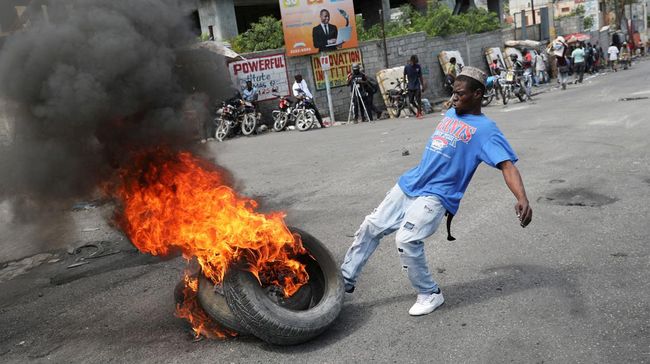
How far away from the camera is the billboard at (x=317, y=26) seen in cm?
1902

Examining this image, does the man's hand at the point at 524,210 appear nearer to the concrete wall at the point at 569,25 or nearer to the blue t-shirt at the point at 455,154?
the blue t-shirt at the point at 455,154

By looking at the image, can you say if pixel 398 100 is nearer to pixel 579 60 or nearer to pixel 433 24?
pixel 433 24

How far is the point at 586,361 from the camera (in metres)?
3.15

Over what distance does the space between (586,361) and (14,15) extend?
4507 mm

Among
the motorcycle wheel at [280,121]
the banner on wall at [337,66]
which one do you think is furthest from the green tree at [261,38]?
the motorcycle wheel at [280,121]

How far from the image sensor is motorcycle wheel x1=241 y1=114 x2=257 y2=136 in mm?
17375

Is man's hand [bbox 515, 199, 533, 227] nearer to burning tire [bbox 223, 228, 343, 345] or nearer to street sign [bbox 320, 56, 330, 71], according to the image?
burning tire [bbox 223, 228, 343, 345]

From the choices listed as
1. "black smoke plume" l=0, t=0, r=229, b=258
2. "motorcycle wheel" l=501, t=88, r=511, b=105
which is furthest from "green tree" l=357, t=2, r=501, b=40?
"black smoke plume" l=0, t=0, r=229, b=258

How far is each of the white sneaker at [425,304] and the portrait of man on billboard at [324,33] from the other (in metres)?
16.8

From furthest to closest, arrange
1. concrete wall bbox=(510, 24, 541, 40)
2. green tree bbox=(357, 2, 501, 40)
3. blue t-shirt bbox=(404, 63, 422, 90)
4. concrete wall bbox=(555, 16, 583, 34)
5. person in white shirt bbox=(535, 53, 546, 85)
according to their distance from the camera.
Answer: concrete wall bbox=(555, 16, 583, 34)
concrete wall bbox=(510, 24, 541, 40)
person in white shirt bbox=(535, 53, 546, 85)
green tree bbox=(357, 2, 501, 40)
blue t-shirt bbox=(404, 63, 422, 90)

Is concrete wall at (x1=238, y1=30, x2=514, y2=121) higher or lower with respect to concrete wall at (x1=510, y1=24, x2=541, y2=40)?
lower

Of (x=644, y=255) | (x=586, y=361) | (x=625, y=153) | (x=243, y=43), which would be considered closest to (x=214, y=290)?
(x=586, y=361)

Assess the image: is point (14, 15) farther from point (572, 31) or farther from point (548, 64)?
point (572, 31)

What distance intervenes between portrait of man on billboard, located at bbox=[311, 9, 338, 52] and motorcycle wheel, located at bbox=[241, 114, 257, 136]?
13.6 ft
